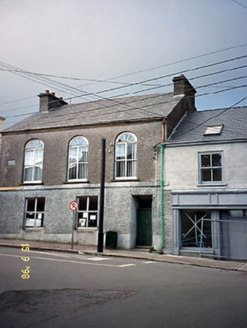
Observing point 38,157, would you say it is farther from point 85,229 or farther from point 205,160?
point 205,160

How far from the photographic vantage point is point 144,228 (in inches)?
813

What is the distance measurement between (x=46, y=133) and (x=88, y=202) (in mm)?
5428

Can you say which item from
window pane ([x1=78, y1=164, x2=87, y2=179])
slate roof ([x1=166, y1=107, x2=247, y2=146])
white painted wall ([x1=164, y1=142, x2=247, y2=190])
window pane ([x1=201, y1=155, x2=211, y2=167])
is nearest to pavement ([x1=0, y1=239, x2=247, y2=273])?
white painted wall ([x1=164, y1=142, x2=247, y2=190])

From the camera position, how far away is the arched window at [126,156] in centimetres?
2081

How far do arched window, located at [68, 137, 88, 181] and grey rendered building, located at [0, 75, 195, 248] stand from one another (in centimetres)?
A: 6

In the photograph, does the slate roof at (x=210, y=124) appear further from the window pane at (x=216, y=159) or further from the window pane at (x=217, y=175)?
the window pane at (x=217, y=175)

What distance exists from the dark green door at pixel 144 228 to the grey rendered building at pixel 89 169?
0.18 ft

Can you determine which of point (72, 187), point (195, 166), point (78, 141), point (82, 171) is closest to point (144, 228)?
point (195, 166)

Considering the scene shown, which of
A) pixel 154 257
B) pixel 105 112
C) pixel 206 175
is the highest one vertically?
pixel 105 112

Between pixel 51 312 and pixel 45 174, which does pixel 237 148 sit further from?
pixel 51 312

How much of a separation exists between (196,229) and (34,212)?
1023 cm

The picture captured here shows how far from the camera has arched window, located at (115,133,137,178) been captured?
20812 mm

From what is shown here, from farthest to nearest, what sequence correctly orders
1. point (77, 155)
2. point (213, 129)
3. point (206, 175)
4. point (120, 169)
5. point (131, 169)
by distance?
point (77, 155) → point (120, 169) → point (131, 169) → point (213, 129) → point (206, 175)

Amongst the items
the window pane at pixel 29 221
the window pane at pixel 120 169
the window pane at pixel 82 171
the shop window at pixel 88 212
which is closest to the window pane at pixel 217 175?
the window pane at pixel 120 169
